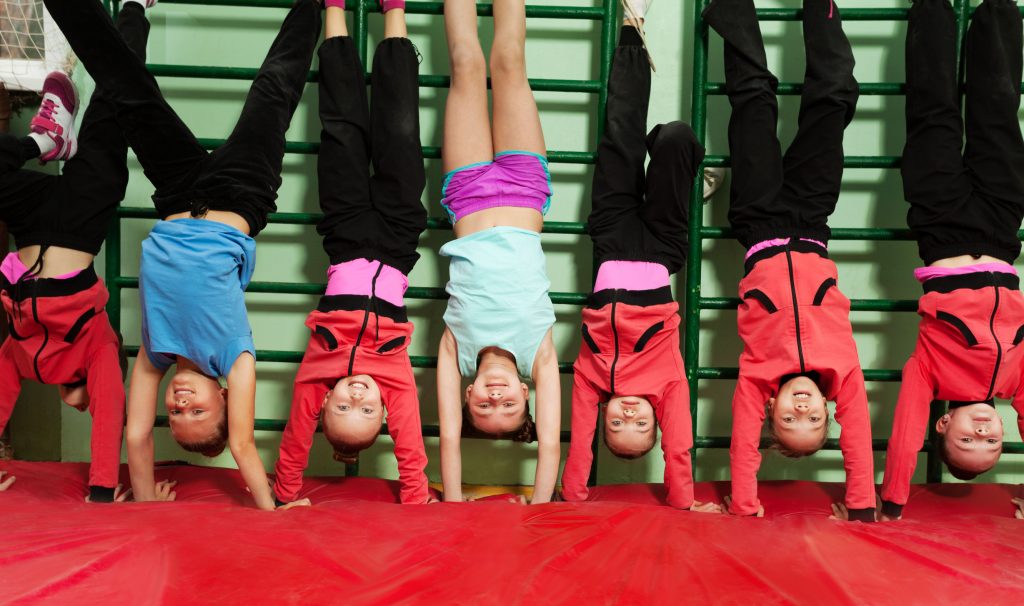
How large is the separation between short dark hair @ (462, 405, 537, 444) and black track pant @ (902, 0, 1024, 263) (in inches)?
55.7

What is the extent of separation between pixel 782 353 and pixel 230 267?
1.70 metres

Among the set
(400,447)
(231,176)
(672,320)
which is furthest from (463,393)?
(231,176)

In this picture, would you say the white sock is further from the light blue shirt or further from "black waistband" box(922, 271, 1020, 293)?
"black waistband" box(922, 271, 1020, 293)

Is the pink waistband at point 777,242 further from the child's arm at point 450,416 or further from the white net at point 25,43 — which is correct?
the white net at point 25,43

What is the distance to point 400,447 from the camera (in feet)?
7.66

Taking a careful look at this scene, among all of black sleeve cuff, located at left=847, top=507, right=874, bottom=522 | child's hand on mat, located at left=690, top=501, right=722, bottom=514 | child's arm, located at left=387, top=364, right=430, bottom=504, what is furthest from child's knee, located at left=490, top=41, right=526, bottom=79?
black sleeve cuff, located at left=847, top=507, right=874, bottom=522

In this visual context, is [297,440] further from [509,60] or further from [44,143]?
[509,60]

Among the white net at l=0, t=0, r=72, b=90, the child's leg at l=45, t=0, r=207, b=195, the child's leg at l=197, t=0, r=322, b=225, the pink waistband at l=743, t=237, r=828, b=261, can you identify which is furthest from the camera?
the white net at l=0, t=0, r=72, b=90

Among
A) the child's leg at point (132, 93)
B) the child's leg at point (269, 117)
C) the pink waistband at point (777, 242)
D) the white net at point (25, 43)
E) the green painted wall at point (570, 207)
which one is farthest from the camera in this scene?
the green painted wall at point (570, 207)

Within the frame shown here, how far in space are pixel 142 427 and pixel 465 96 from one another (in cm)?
147

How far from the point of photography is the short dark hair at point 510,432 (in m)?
2.37

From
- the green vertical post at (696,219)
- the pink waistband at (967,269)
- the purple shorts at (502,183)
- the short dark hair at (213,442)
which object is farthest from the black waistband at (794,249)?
the short dark hair at (213,442)

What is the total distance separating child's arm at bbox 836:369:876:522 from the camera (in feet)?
7.48

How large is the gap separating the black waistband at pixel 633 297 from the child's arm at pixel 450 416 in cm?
50
